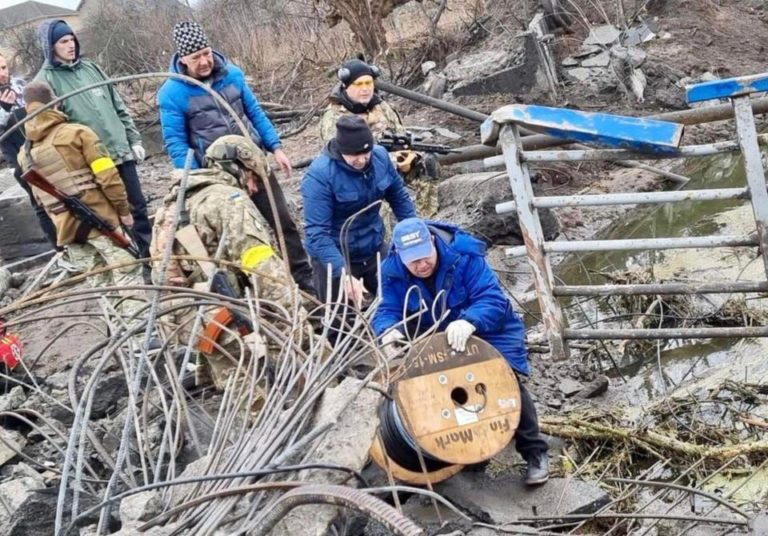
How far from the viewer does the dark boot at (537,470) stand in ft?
13.6

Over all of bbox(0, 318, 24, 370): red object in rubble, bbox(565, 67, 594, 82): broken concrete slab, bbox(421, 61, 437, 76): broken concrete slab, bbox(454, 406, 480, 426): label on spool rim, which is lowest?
bbox(565, 67, 594, 82): broken concrete slab

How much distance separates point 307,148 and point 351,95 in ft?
22.5

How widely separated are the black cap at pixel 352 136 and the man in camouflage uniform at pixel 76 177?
65.9 inches

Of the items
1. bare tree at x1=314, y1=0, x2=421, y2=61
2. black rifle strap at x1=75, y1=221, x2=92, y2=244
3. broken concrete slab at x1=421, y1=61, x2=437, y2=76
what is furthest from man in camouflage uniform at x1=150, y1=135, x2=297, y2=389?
bare tree at x1=314, y1=0, x2=421, y2=61

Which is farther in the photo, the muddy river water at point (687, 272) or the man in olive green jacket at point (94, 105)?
the man in olive green jacket at point (94, 105)

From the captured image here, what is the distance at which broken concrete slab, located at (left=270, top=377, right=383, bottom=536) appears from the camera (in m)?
2.39

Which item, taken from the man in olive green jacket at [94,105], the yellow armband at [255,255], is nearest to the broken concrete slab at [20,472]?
the yellow armband at [255,255]

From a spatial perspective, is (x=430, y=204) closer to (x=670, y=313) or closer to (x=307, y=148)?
(x=670, y=313)

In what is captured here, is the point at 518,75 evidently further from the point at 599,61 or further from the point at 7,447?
the point at 7,447

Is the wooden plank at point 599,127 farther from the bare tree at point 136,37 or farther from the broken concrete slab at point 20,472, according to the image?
the bare tree at point 136,37

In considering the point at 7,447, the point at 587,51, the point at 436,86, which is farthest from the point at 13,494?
the point at 587,51

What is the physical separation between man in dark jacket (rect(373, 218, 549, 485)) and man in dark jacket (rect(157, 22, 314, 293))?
1.52m

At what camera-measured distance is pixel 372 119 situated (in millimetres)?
6227

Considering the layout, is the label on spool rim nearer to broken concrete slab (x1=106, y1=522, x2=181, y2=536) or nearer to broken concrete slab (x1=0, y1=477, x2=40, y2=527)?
broken concrete slab (x1=106, y1=522, x2=181, y2=536)
